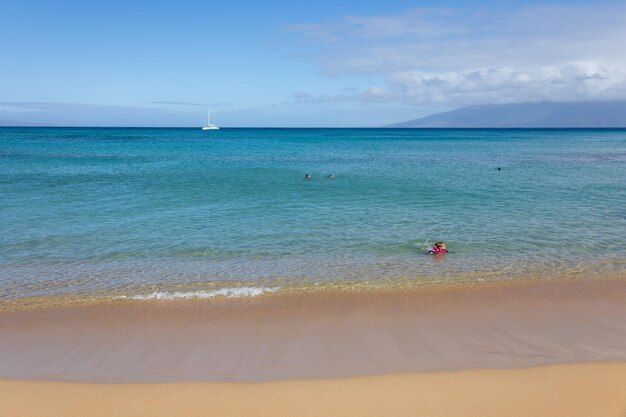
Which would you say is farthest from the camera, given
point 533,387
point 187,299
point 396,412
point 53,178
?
point 53,178

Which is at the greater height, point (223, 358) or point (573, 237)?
point (573, 237)

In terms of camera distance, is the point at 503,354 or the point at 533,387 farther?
the point at 503,354

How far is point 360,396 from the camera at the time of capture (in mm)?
7777

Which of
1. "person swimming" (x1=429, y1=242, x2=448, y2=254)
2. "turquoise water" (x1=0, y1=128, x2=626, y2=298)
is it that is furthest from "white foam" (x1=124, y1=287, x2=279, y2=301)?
"person swimming" (x1=429, y1=242, x2=448, y2=254)

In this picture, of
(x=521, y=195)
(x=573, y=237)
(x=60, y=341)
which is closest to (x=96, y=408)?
(x=60, y=341)

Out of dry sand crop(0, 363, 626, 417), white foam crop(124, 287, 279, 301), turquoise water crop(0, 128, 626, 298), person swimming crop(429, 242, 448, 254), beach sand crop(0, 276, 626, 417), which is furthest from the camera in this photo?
person swimming crop(429, 242, 448, 254)

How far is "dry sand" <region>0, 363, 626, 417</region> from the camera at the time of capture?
7410 millimetres

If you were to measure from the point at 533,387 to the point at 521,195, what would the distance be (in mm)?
23973

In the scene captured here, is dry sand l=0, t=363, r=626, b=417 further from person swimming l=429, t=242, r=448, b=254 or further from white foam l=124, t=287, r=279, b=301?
person swimming l=429, t=242, r=448, b=254

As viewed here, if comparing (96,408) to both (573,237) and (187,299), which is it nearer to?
(187,299)

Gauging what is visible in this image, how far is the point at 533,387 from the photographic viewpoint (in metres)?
7.98

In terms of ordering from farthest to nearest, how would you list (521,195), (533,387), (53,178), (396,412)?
1. (53,178)
2. (521,195)
3. (533,387)
4. (396,412)

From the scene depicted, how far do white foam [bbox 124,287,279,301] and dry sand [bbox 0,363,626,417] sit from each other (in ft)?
14.2

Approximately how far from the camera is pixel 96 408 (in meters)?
7.61
